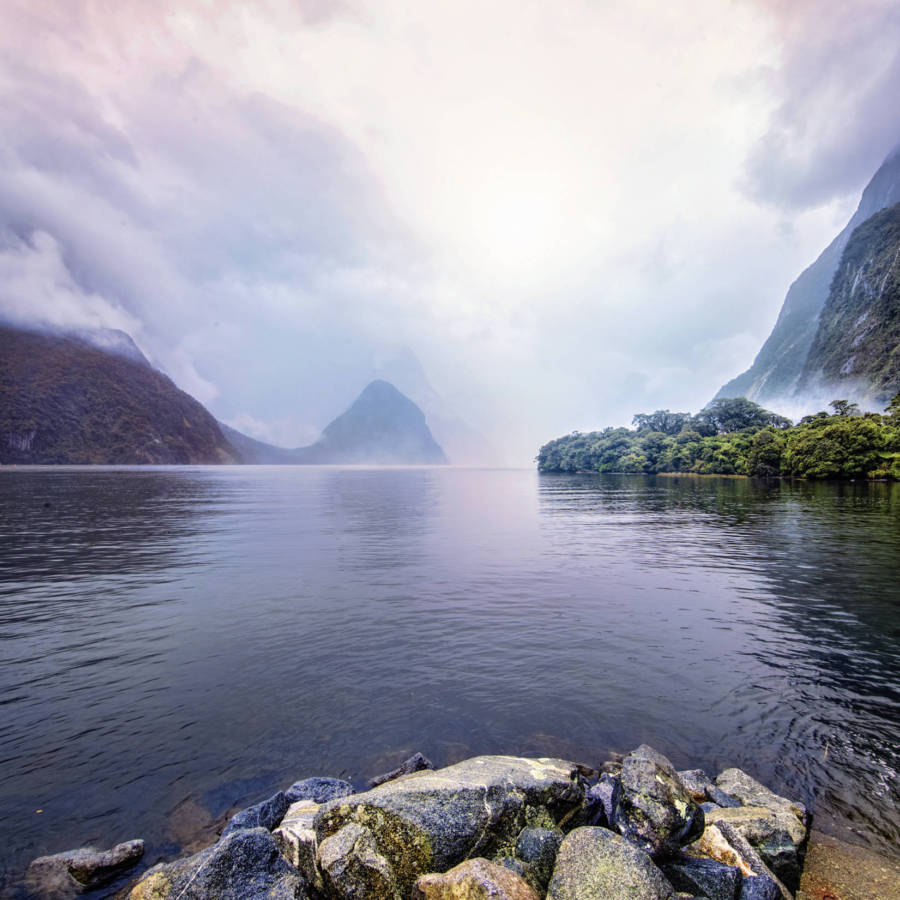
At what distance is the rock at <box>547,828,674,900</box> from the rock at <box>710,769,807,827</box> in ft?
12.0

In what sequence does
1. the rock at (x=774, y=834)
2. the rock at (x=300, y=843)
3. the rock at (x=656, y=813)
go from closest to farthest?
the rock at (x=300, y=843) → the rock at (x=774, y=834) → the rock at (x=656, y=813)

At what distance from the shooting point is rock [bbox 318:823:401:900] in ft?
20.8

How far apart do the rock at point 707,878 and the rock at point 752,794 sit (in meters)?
2.38

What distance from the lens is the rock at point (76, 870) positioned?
293 inches

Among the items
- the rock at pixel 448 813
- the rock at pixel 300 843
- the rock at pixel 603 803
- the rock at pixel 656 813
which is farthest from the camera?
the rock at pixel 603 803

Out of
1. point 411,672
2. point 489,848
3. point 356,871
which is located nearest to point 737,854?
point 489,848

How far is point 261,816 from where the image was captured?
8.37m

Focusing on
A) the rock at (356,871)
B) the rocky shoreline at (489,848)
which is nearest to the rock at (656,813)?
the rocky shoreline at (489,848)

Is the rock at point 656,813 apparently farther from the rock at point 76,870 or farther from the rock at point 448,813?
the rock at point 76,870

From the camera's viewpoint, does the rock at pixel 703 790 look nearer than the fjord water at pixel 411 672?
Yes

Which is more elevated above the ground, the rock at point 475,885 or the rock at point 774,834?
the rock at point 475,885

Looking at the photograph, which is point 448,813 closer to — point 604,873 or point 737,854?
point 604,873

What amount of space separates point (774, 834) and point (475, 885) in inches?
208

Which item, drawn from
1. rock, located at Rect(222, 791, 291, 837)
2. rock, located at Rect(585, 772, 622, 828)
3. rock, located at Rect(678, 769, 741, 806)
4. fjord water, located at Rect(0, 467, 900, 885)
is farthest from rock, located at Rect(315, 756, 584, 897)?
fjord water, located at Rect(0, 467, 900, 885)
